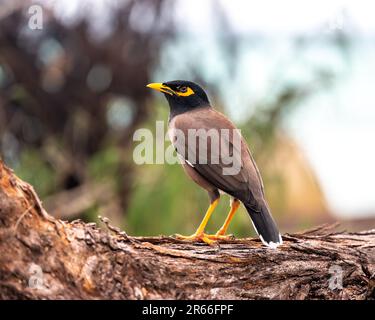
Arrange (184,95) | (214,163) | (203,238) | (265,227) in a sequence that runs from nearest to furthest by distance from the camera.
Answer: (265,227), (203,238), (214,163), (184,95)

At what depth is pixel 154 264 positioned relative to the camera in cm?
417

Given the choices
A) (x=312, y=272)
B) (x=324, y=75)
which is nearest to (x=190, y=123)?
(x=312, y=272)

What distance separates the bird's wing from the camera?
16.0 ft

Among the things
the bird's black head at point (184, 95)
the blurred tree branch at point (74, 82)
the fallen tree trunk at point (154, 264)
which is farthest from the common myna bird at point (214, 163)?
the blurred tree branch at point (74, 82)

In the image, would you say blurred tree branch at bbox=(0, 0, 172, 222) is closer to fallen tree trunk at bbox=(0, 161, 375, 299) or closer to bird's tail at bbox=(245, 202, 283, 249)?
bird's tail at bbox=(245, 202, 283, 249)

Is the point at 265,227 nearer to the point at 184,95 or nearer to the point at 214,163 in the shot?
the point at 214,163

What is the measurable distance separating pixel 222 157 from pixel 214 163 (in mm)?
80

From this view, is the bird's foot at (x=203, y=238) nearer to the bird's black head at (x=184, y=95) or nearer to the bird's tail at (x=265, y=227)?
the bird's tail at (x=265, y=227)

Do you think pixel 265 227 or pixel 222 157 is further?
pixel 222 157

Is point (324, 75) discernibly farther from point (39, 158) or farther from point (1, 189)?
point (1, 189)

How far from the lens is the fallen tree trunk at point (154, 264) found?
3744 millimetres

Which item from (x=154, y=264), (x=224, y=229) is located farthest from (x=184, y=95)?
(x=154, y=264)

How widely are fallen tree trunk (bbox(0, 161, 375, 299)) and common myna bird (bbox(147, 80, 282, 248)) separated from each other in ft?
0.66

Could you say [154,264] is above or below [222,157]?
below
